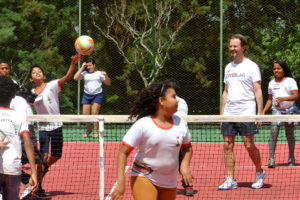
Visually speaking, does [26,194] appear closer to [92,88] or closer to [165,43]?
[92,88]

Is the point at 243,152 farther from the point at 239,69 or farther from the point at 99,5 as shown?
the point at 99,5

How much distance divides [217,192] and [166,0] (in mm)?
10841

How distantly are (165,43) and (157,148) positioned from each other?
1282 cm

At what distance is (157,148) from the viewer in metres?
4.43

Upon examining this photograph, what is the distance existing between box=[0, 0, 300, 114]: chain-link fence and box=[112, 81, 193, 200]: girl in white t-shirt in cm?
1178

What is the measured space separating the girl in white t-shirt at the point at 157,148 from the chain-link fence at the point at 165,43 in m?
11.8

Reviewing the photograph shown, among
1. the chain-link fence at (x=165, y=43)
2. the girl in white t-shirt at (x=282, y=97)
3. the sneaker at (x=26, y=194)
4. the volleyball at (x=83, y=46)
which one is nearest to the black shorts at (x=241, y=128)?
the girl in white t-shirt at (x=282, y=97)

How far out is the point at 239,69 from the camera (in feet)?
24.3

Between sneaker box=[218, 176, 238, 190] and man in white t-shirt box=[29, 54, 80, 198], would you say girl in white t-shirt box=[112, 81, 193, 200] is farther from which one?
sneaker box=[218, 176, 238, 190]

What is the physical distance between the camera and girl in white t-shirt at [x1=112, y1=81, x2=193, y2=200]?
4.38 m

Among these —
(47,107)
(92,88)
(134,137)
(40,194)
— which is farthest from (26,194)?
(92,88)

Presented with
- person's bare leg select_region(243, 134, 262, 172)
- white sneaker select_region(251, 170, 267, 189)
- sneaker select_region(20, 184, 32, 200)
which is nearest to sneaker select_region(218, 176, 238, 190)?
white sneaker select_region(251, 170, 267, 189)

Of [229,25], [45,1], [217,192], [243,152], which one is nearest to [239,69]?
[217,192]

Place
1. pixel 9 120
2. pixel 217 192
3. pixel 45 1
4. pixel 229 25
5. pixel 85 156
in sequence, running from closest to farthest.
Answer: pixel 9 120, pixel 217 192, pixel 85 156, pixel 229 25, pixel 45 1
